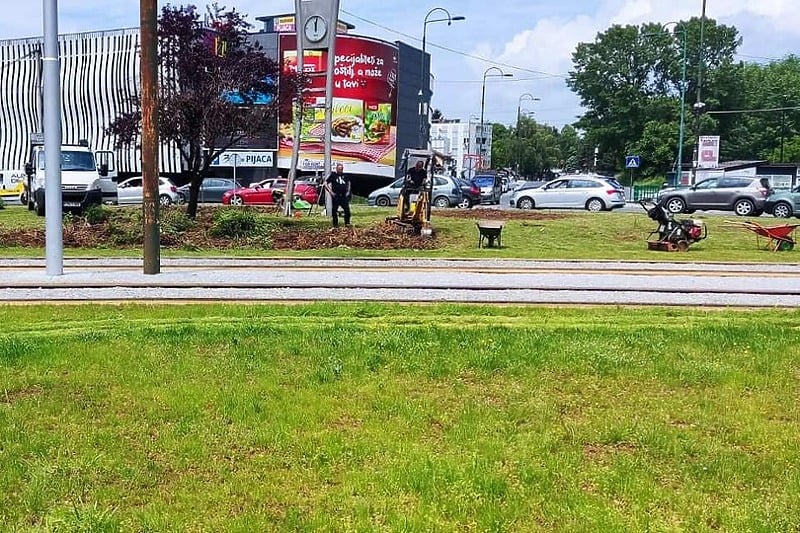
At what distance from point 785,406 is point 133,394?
4.40 m

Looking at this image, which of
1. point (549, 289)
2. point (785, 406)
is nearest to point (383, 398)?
point (785, 406)

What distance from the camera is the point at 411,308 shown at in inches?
384

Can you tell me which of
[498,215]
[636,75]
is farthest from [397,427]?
[636,75]

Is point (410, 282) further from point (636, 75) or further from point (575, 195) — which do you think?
point (636, 75)

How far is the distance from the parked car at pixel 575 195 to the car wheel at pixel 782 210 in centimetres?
551

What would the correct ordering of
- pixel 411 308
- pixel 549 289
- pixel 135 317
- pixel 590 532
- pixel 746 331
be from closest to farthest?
pixel 590 532
pixel 746 331
pixel 135 317
pixel 411 308
pixel 549 289

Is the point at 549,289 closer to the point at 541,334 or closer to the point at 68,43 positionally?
the point at 541,334

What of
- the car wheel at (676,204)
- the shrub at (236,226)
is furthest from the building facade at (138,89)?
the shrub at (236,226)

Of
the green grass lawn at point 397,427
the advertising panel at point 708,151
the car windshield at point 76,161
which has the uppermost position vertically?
the advertising panel at point 708,151

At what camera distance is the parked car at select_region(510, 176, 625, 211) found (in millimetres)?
33719

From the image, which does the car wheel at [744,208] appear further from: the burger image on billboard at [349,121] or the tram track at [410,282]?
the burger image on billboard at [349,121]

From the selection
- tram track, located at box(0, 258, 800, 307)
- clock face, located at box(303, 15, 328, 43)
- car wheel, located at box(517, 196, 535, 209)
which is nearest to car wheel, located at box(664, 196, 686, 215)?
car wheel, located at box(517, 196, 535, 209)

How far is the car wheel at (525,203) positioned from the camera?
3488cm

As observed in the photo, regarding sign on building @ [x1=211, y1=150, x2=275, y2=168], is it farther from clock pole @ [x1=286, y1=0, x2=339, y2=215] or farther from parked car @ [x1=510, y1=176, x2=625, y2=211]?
clock pole @ [x1=286, y1=0, x2=339, y2=215]
